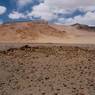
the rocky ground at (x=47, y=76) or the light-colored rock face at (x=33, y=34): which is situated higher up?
the light-colored rock face at (x=33, y=34)

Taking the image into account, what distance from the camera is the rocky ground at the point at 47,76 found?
9352 millimetres

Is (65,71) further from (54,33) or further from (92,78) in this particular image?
(54,33)

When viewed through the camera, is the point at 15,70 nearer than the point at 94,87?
No

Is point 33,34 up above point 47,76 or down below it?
above

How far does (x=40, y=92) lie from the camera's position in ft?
30.2

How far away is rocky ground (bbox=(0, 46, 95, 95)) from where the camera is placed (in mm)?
9352

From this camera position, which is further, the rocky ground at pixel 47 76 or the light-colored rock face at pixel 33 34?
the light-colored rock face at pixel 33 34

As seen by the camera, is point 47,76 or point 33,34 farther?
point 33,34

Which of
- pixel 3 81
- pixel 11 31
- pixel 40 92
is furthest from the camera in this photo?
pixel 11 31

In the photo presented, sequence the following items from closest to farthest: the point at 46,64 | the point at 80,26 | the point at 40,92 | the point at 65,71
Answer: the point at 40,92 < the point at 65,71 < the point at 46,64 < the point at 80,26

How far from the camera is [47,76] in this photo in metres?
11.1

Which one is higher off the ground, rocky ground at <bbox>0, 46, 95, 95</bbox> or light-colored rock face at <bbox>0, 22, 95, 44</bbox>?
light-colored rock face at <bbox>0, 22, 95, 44</bbox>

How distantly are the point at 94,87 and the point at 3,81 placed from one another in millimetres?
3379

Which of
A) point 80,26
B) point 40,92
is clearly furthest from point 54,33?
point 40,92
